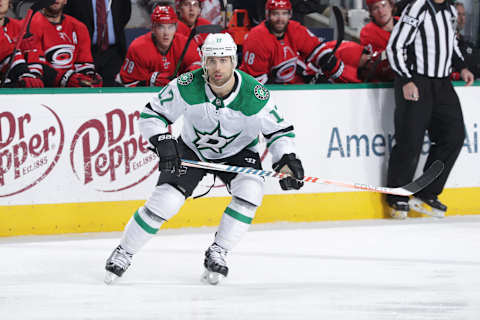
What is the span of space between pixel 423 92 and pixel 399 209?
0.76 meters

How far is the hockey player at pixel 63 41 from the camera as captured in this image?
15.2 ft

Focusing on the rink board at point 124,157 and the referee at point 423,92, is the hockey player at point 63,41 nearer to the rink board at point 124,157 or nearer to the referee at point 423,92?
the rink board at point 124,157

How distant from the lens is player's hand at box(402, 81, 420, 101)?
15.3 ft

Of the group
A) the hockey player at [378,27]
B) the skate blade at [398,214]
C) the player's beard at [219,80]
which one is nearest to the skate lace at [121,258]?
the player's beard at [219,80]

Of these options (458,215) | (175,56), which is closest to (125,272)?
(175,56)

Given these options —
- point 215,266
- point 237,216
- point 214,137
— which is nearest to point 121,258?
point 215,266

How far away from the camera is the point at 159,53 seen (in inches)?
189

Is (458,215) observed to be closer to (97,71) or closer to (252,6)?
(252,6)

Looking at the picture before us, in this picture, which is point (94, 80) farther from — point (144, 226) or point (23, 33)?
point (144, 226)

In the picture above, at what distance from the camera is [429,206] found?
16.1 ft

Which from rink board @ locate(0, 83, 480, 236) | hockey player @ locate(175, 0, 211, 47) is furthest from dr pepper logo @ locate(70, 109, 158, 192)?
hockey player @ locate(175, 0, 211, 47)

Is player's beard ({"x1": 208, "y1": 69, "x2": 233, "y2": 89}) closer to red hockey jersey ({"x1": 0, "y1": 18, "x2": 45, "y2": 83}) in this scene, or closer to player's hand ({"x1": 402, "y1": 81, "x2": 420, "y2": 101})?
red hockey jersey ({"x1": 0, "y1": 18, "x2": 45, "y2": 83})

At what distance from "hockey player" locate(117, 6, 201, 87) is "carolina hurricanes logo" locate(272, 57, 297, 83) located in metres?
0.53

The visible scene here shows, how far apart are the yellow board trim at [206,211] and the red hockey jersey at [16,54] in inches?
31.9
